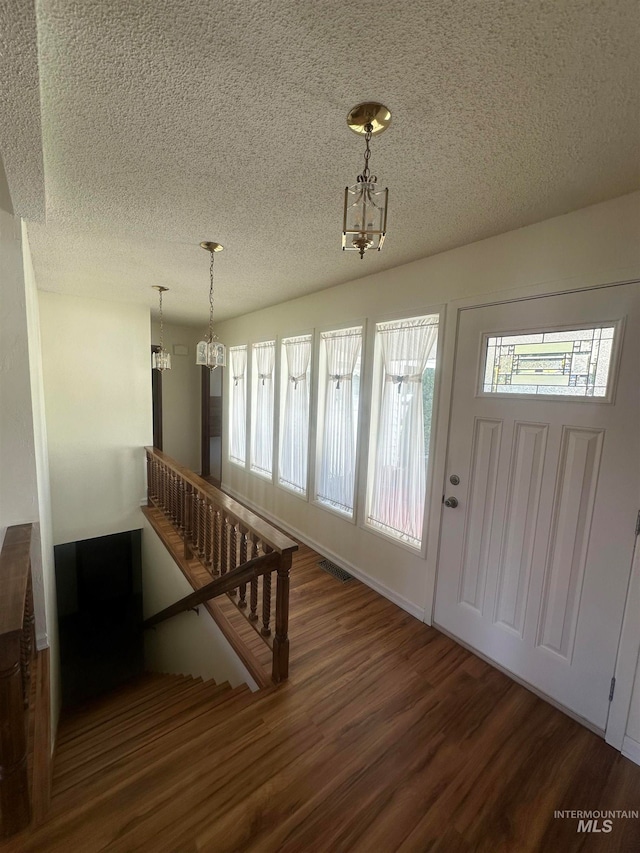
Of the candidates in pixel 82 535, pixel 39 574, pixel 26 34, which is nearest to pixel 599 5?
pixel 26 34

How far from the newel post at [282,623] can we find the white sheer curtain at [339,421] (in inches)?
52.2

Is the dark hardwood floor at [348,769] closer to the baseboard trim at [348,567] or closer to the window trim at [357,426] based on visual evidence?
the baseboard trim at [348,567]

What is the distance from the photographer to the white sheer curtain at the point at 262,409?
4.04 meters

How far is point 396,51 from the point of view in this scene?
3.01ft

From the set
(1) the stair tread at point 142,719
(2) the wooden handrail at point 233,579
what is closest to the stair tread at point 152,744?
(1) the stair tread at point 142,719

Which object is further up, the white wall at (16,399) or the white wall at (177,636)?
the white wall at (16,399)

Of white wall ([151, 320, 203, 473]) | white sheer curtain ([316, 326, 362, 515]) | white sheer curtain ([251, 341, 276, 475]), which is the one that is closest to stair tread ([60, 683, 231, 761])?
white sheer curtain ([316, 326, 362, 515])

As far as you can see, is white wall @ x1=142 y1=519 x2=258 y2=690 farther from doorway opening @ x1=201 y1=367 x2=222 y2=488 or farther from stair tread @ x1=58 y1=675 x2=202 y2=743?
doorway opening @ x1=201 y1=367 x2=222 y2=488

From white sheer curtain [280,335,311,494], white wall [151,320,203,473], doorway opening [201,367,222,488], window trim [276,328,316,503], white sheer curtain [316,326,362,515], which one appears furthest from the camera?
doorway opening [201,367,222,488]

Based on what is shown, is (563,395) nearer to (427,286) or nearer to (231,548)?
(427,286)

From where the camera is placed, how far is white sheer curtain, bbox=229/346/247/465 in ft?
15.0

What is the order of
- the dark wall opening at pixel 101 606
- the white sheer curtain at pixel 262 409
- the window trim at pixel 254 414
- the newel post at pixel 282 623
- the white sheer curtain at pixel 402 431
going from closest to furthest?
the newel post at pixel 282 623
the white sheer curtain at pixel 402 431
the window trim at pixel 254 414
the white sheer curtain at pixel 262 409
the dark wall opening at pixel 101 606

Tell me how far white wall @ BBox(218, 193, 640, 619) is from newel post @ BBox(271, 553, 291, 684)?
1.08 metres

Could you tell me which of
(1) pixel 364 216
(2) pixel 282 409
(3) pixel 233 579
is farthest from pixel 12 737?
(2) pixel 282 409
